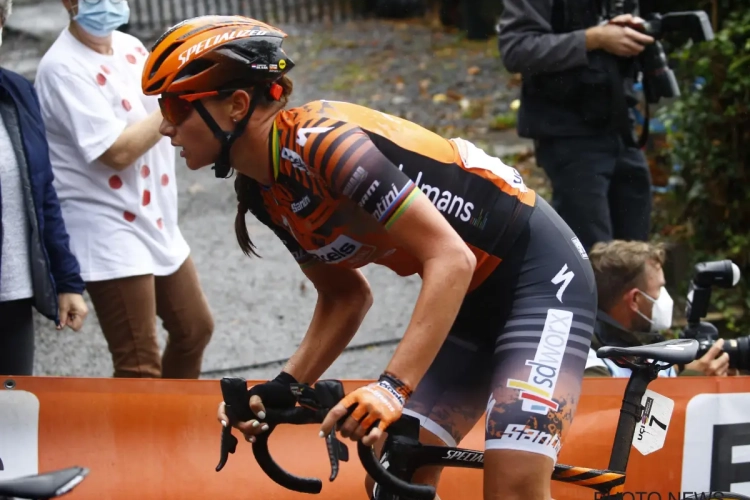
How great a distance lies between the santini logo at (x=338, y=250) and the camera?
10.4 feet

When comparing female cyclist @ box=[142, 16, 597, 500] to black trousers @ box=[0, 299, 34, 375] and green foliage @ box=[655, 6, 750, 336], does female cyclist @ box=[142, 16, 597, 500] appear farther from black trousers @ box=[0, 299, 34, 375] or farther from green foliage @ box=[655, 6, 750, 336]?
green foliage @ box=[655, 6, 750, 336]

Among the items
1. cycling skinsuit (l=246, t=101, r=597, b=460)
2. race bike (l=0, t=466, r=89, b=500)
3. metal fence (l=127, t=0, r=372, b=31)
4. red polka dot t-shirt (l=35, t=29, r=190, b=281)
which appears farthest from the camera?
metal fence (l=127, t=0, r=372, b=31)

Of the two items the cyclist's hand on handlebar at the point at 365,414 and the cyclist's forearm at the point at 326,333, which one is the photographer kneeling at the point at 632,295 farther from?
the cyclist's hand on handlebar at the point at 365,414

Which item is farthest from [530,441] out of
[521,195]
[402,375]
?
[521,195]

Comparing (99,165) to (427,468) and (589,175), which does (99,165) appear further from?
(589,175)

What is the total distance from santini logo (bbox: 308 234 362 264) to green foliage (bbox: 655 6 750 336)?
3.90 m

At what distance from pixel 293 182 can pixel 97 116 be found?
5.89 feet

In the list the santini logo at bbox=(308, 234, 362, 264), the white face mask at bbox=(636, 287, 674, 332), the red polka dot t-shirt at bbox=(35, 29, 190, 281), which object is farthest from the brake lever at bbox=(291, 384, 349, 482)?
the white face mask at bbox=(636, 287, 674, 332)

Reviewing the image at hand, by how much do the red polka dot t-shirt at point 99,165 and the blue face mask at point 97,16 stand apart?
10 cm

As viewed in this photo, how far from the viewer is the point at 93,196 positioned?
4.65m

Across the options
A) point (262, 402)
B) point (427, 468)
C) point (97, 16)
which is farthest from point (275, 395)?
point (97, 16)

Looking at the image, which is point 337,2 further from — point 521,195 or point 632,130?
point 521,195

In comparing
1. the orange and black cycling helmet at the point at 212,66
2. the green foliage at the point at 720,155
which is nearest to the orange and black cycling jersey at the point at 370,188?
the orange and black cycling helmet at the point at 212,66

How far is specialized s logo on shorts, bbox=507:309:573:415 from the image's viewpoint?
311 cm
